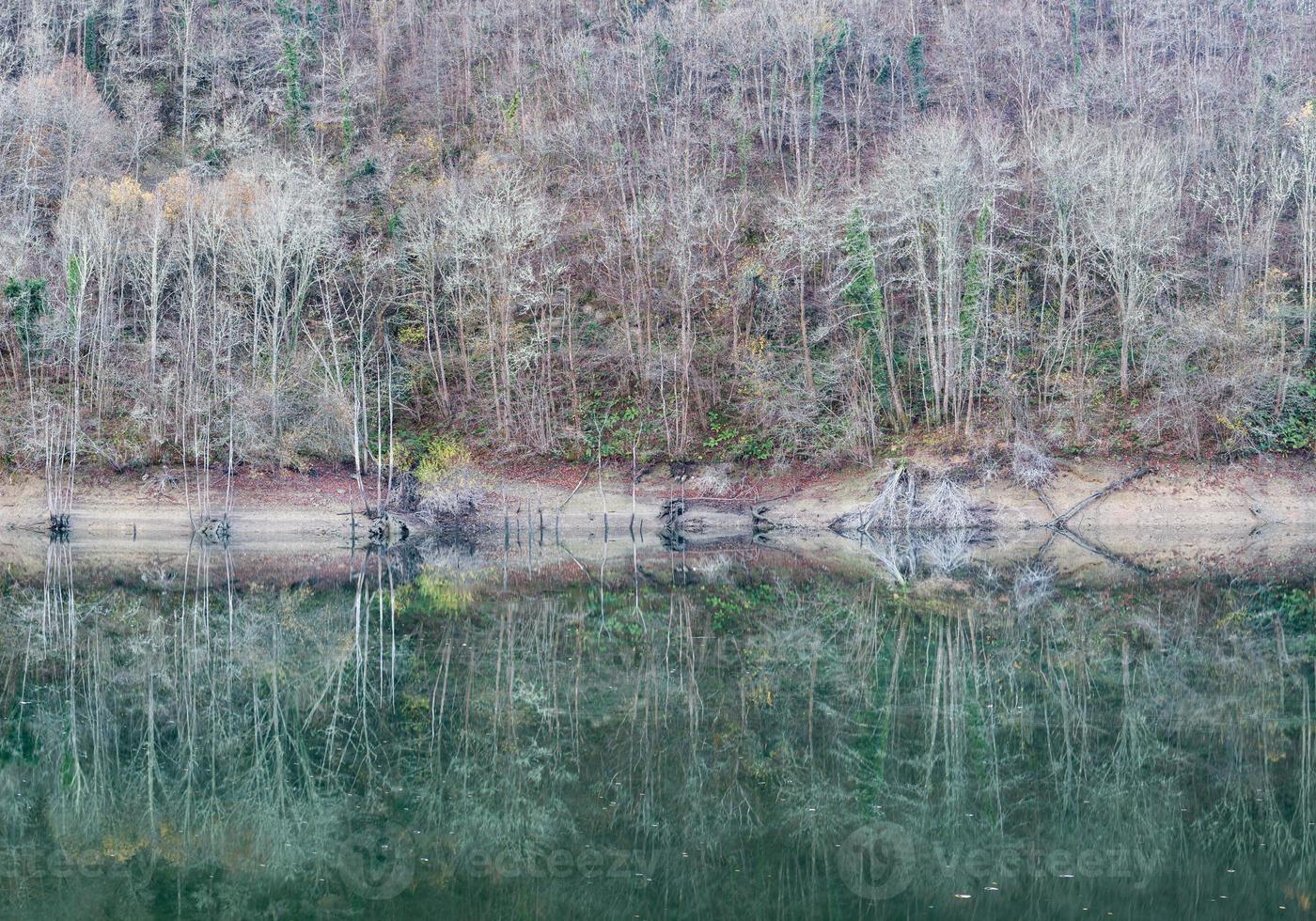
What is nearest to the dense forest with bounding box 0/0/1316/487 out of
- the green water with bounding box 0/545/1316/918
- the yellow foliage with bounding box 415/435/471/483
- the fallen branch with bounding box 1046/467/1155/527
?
the yellow foliage with bounding box 415/435/471/483

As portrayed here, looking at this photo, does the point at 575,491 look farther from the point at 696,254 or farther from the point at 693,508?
the point at 696,254

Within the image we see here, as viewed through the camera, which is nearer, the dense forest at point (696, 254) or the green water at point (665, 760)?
the green water at point (665, 760)

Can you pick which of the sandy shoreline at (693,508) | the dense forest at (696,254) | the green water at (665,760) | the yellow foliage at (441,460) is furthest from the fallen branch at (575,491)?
the green water at (665,760)

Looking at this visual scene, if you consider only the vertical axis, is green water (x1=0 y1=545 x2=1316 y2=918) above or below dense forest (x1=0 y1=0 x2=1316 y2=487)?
below

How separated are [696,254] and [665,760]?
41440mm

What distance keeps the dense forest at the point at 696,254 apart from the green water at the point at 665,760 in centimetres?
2114

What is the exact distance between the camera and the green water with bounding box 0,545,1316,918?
9.38m

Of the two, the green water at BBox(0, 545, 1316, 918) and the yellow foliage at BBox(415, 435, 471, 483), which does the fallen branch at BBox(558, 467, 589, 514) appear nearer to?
the yellow foliage at BBox(415, 435, 471, 483)

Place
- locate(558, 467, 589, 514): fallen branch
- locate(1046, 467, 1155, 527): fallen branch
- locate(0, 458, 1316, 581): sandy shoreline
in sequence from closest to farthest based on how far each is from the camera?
locate(0, 458, 1316, 581): sandy shoreline
locate(1046, 467, 1155, 527): fallen branch
locate(558, 467, 589, 514): fallen branch

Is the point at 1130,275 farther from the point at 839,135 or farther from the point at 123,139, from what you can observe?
the point at 123,139

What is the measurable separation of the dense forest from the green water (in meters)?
21.1

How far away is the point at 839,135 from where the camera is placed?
63031mm

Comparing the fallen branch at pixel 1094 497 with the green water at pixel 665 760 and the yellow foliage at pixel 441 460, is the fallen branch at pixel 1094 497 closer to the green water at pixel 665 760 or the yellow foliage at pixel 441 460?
the green water at pixel 665 760

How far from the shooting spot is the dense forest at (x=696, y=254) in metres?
43.5
